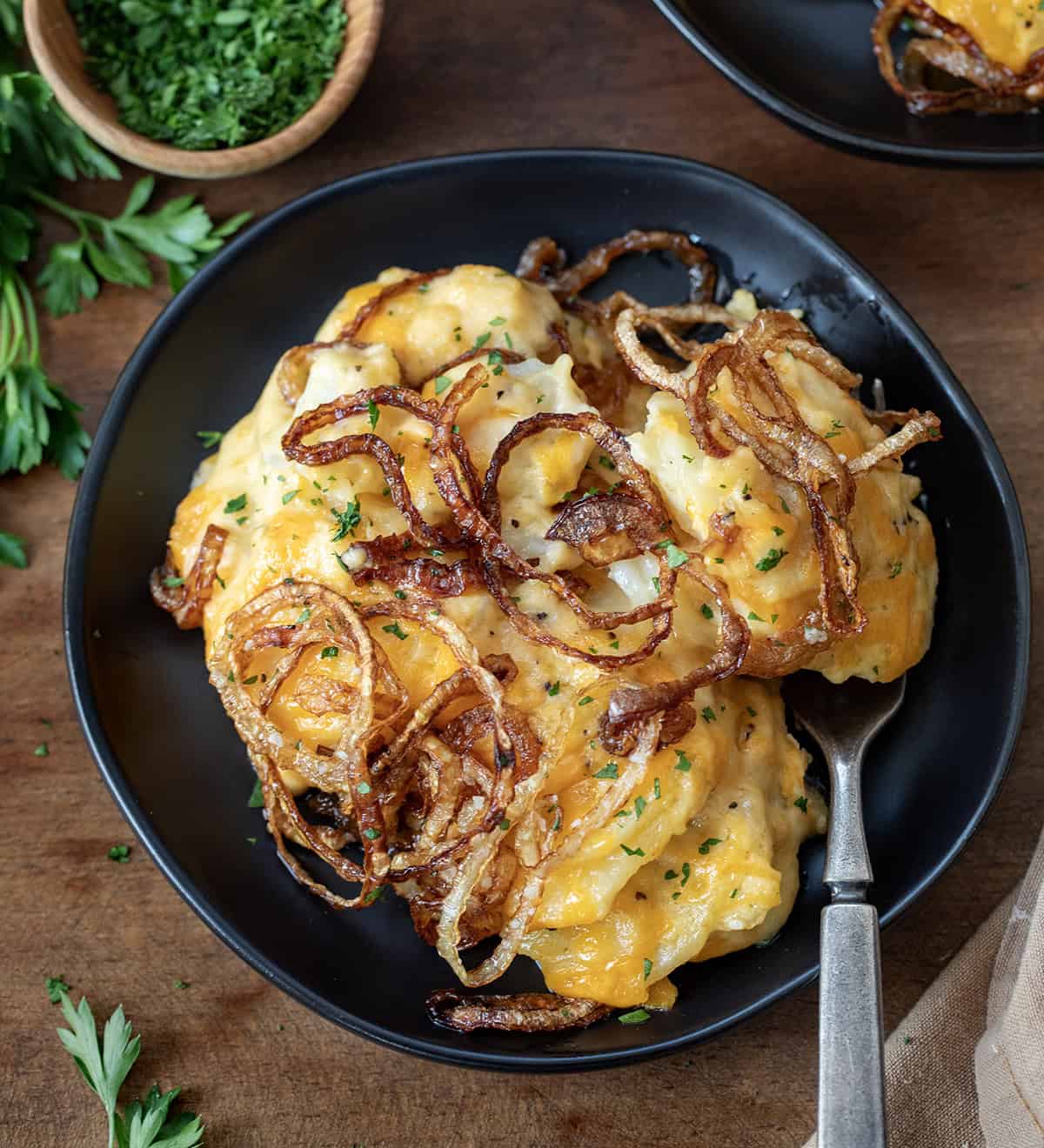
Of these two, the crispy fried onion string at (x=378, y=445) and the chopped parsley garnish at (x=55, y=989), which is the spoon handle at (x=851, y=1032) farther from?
the chopped parsley garnish at (x=55, y=989)

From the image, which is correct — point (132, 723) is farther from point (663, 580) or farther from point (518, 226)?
point (518, 226)

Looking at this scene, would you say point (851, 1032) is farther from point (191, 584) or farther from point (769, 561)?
point (191, 584)

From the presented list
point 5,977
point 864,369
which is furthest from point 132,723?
point 864,369

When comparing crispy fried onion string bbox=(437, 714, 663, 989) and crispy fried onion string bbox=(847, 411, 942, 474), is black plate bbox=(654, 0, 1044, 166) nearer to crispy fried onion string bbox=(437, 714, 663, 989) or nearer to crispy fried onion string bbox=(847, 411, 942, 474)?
crispy fried onion string bbox=(847, 411, 942, 474)

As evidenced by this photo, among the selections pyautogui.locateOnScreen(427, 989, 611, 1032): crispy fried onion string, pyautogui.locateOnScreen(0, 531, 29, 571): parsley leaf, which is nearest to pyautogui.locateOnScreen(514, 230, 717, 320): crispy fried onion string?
pyautogui.locateOnScreen(0, 531, 29, 571): parsley leaf

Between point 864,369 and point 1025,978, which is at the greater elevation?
point 864,369

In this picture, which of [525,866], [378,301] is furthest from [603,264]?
[525,866]
